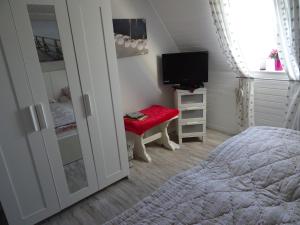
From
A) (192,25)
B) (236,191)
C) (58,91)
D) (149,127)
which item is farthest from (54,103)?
(192,25)

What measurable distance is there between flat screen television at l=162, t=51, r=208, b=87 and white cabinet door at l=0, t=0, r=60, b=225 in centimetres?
204

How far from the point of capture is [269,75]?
282cm

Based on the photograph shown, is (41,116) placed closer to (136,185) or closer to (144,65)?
(136,185)

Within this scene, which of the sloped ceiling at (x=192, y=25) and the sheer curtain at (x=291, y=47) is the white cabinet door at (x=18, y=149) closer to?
the sloped ceiling at (x=192, y=25)

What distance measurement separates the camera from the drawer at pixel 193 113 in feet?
10.7

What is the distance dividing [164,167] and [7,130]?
1787 mm

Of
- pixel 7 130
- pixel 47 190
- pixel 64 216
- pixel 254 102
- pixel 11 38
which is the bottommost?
pixel 64 216

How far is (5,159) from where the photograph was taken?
1752mm

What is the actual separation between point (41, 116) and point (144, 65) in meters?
1.79

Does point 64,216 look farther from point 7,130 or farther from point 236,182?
point 236,182

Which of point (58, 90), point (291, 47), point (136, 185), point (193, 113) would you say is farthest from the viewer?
point (193, 113)

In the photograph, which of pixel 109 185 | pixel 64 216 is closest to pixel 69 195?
pixel 64 216

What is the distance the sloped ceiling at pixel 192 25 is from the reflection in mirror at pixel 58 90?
1666 millimetres

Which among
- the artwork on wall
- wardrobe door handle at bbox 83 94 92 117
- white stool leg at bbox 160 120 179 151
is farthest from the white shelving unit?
wardrobe door handle at bbox 83 94 92 117
